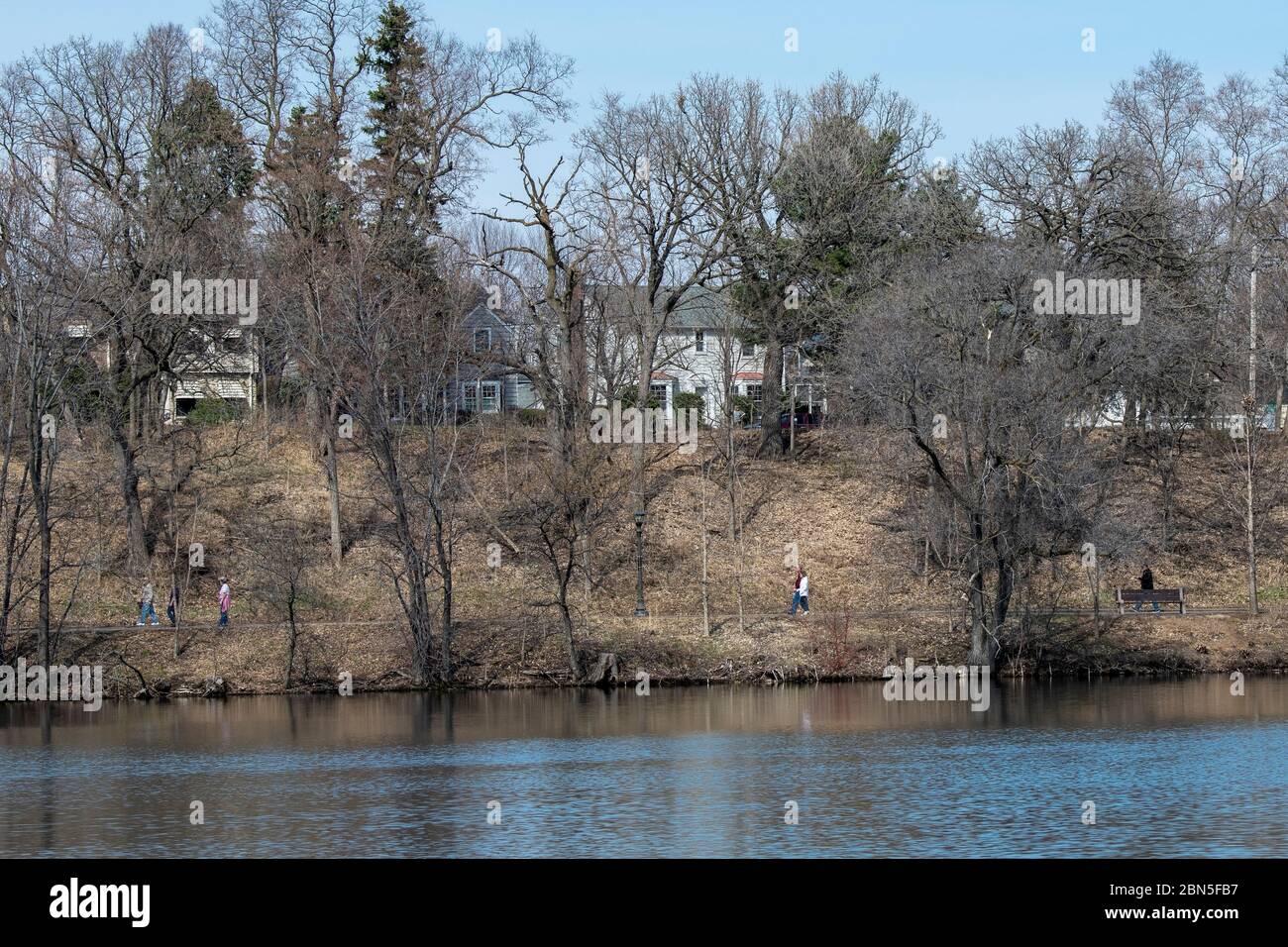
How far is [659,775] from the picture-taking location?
30859 millimetres

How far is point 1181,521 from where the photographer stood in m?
59.4

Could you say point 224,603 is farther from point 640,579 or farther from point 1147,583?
point 1147,583

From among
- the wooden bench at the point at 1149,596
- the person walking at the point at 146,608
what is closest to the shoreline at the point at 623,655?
the person walking at the point at 146,608

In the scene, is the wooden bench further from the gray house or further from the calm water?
the gray house

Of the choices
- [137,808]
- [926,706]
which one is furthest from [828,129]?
[137,808]

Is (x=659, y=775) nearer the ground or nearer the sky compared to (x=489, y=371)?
nearer the ground

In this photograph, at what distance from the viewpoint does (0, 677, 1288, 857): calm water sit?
25000 mm

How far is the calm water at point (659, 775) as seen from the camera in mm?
25000

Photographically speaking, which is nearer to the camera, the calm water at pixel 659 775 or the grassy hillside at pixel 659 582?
the calm water at pixel 659 775

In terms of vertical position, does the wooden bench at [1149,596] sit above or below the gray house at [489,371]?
below
